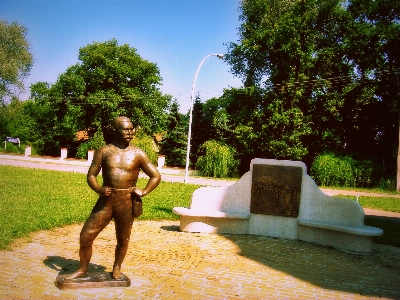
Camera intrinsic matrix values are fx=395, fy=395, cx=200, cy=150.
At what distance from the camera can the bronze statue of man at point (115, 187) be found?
4746mm

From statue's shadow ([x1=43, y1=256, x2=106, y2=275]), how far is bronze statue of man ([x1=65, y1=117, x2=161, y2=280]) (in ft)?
2.37

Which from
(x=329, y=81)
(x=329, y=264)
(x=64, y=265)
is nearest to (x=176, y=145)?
(x=329, y=81)

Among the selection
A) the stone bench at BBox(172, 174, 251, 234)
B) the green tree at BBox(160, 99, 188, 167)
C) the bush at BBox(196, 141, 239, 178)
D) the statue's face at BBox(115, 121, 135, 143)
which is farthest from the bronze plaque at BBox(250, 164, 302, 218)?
the green tree at BBox(160, 99, 188, 167)

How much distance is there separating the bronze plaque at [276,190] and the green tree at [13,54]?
35227 mm

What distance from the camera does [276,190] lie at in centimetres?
845

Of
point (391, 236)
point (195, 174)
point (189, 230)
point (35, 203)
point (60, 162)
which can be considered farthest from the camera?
point (60, 162)

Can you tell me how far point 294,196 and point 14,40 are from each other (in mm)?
37266

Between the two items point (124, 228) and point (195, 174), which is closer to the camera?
point (124, 228)

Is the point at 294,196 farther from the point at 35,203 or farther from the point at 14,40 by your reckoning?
the point at 14,40

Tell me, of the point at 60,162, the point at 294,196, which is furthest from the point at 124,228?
the point at 60,162

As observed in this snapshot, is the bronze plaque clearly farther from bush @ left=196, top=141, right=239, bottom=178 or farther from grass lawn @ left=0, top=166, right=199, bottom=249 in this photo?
bush @ left=196, top=141, right=239, bottom=178

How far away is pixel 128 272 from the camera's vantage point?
5555 millimetres

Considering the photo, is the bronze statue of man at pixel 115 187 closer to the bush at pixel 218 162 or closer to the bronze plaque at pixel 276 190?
the bronze plaque at pixel 276 190

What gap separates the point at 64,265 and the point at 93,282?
3.76 feet
